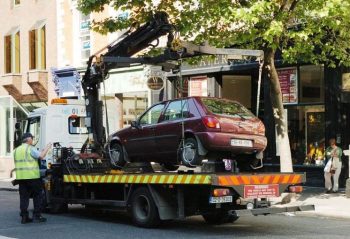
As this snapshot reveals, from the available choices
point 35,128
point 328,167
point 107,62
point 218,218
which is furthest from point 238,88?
point 218,218

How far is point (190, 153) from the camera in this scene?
1141cm

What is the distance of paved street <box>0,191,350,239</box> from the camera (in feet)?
35.4

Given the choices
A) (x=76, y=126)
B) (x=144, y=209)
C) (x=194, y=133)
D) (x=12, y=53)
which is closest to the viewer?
(x=194, y=133)

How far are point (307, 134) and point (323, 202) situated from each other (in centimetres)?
460

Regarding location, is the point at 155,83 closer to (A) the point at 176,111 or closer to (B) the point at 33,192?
(B) the point at 33,192

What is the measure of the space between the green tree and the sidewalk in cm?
122

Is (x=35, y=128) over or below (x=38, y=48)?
below

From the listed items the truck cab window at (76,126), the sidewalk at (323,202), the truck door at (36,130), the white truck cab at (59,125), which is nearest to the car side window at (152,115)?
the sidewalk at (323,202)

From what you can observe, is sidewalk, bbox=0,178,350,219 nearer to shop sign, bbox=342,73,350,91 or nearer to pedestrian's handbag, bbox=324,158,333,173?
pedestrian's handbag, bbox=324,158,333,173

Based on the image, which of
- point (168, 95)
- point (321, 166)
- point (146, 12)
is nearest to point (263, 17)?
point (146, 12)

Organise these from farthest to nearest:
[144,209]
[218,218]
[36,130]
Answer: [36,130], [218,218], [144,209]

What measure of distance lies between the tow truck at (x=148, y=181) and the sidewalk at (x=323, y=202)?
0.81m

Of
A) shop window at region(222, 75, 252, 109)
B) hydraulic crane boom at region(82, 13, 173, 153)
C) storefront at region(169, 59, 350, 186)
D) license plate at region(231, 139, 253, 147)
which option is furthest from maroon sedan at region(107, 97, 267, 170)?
shop window at region(222, 75, 252, 109)

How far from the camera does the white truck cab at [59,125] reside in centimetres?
1546
